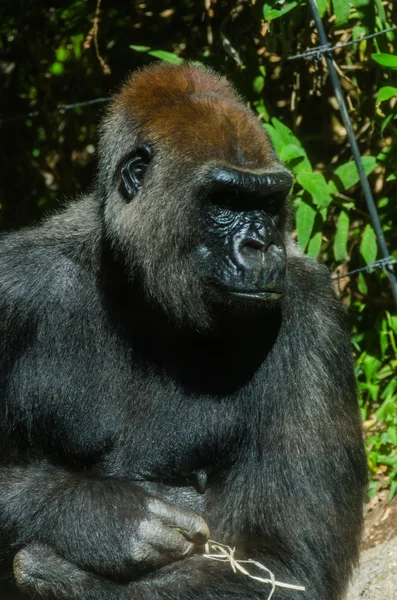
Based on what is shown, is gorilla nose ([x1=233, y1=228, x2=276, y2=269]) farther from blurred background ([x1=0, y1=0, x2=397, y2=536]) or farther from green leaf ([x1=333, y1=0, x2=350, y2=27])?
green leaf ([x1=333, y1=0, x2=350, y2=27])

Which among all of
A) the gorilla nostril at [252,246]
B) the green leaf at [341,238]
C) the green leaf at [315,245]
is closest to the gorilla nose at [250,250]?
the gorilla nostril at [252,246]

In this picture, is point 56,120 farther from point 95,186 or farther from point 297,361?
point 297,361

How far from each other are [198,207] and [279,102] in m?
3.41

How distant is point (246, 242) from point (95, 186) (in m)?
1.10

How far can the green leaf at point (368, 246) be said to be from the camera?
6.19 meters

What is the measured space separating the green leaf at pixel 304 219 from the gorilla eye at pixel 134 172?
183 cm

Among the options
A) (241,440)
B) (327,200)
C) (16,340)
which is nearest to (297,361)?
(241,440)

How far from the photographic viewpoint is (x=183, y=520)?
13.4 feet

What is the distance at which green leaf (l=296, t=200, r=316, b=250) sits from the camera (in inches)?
235

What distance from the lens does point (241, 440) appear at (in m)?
4.40

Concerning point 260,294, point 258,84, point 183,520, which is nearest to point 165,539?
point 183,520

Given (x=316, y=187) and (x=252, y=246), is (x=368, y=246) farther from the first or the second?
(x=252, y=246)

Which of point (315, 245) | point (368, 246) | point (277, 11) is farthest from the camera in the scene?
point (368, 246)

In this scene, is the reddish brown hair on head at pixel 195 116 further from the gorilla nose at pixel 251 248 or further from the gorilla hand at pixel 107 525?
the gorilla hand at pixel 107 525
